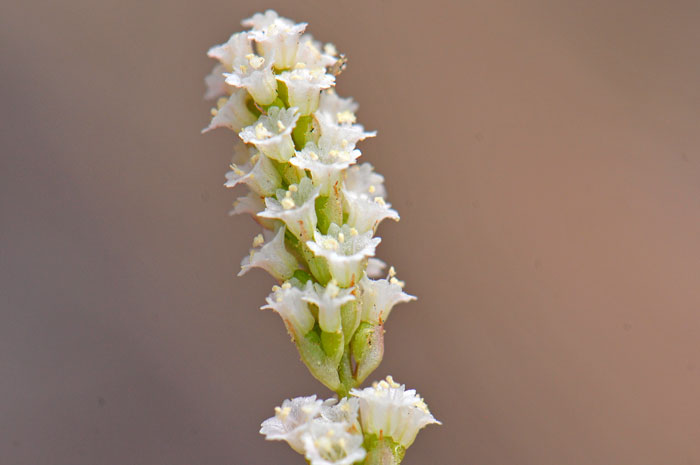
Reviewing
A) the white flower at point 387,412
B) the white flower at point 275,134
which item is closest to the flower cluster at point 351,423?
the white flower at point 387,412

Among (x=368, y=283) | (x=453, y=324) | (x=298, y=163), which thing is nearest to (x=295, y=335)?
(x=368, y=283)

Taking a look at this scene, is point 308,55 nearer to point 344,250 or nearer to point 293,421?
point 344,250

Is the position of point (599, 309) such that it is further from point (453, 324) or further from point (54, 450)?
point (54, 450)

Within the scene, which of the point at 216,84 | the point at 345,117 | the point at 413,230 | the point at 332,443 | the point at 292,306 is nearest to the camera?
the point at 332,443

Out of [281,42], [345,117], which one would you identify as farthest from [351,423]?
[281,42]

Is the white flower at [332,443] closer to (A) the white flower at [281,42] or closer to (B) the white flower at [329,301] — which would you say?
(B) the white flower at [329,301]

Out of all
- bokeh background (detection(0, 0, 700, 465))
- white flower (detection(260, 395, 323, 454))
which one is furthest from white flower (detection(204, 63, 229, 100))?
bokeh background (detection(0, 0, 700, 465))
